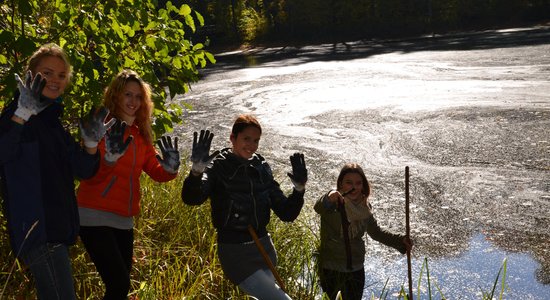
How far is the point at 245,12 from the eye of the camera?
3850 centimetres

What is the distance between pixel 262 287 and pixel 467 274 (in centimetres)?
259

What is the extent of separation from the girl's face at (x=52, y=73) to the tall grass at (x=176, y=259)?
1.13 meters

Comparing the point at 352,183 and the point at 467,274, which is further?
the point at 467,274

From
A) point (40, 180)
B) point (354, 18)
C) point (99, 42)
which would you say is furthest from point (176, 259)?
point (354, 18)

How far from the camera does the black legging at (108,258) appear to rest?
8.47 feet

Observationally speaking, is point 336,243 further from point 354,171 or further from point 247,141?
point 247,141

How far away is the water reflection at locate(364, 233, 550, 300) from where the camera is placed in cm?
436

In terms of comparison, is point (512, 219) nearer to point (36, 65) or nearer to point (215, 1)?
point (36, 65)

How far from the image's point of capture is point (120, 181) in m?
2.76

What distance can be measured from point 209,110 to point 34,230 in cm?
1053

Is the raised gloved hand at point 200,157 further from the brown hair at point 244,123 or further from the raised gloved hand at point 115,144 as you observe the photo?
the raised gloved hand at point 115,144

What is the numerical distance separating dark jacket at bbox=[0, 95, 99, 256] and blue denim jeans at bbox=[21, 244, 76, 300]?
4cm

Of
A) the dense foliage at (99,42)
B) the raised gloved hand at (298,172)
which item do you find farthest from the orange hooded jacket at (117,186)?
the raised gloved hand at (298,172)

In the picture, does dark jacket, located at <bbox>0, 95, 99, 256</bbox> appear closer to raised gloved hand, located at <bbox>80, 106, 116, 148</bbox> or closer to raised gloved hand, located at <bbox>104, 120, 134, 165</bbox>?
raised gloved hand, located at <bbox>80, 106, 116, 148</bbox>
